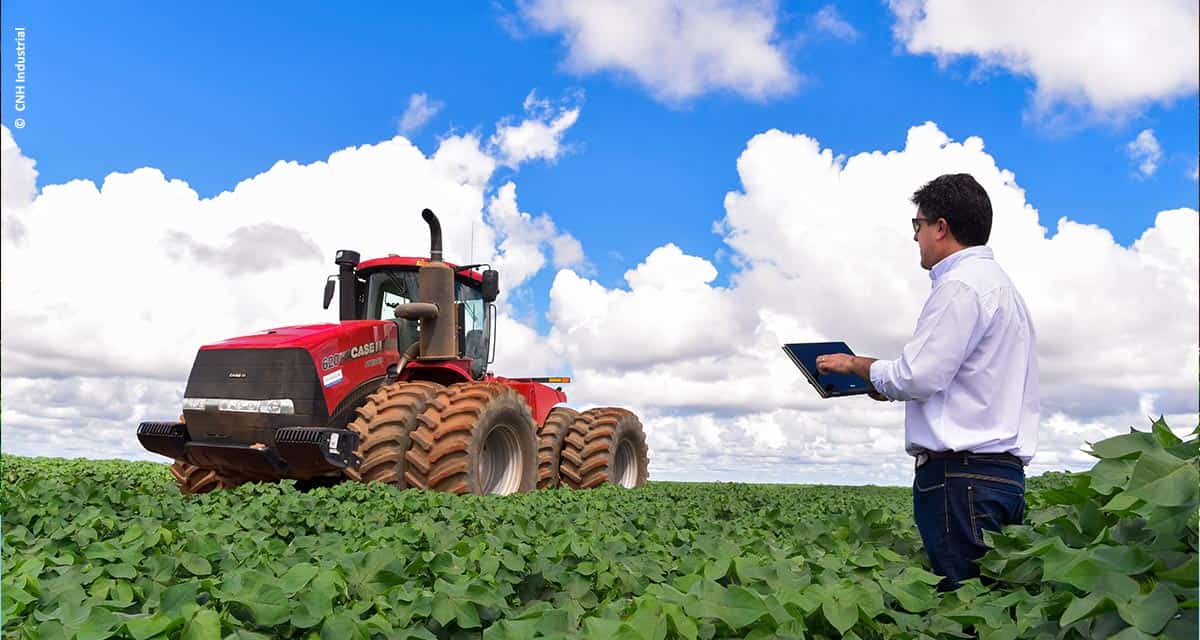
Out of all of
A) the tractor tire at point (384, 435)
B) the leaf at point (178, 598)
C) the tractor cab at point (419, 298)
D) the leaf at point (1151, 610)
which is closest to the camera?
the leaf at point (1151, 610)

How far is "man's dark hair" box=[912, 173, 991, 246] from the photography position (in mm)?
4152

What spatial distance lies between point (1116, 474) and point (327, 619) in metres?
2.91

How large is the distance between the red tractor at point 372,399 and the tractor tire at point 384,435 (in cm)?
1

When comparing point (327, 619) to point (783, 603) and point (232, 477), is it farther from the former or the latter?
point (232, 477)

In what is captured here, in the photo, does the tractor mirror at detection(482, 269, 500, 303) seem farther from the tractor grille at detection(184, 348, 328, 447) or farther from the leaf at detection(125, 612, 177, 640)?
the leaf at detection(125, 612, 177, 640)

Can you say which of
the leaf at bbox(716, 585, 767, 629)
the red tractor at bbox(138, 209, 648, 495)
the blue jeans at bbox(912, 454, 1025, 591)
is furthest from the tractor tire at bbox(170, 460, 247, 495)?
the leaf at bbox(716, 585, 767, 629)

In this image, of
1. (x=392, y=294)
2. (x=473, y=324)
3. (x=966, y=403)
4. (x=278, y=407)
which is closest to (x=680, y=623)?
(x=966, y=403)

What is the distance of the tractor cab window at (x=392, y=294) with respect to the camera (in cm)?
1162

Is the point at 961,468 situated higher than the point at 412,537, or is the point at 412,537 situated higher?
the point at 961,468

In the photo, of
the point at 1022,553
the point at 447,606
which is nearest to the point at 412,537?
the point at 447,606

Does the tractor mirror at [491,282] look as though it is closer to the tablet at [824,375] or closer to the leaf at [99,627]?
the tablet at [824,375]

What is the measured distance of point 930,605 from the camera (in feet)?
11.3

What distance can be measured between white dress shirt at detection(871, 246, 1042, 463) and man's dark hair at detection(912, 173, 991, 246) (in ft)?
0.50

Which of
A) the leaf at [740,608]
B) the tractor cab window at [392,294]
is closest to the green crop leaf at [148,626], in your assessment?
the leaf at [740,608]
